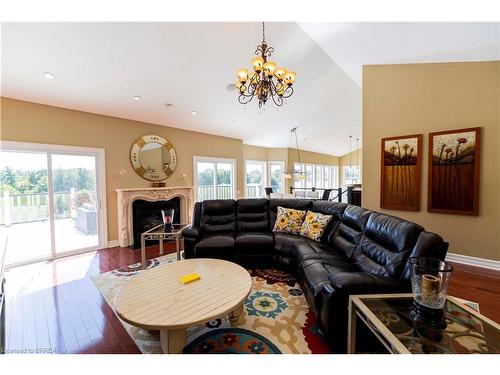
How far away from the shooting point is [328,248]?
2742 mm

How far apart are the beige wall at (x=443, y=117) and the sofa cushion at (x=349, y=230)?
1535 millimetres

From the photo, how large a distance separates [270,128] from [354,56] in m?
2.97

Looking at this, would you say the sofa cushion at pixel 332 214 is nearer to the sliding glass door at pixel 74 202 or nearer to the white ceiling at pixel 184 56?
the white ceiling at pixel 184 56

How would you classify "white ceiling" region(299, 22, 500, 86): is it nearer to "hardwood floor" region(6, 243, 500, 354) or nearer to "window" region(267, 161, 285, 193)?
"hardwood floor" region(6, 243, 500, 354)

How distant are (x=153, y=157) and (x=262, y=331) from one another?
4.34m

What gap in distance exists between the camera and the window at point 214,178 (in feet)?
19.5

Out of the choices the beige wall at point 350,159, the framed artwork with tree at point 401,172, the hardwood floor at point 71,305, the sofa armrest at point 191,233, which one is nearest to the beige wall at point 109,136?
the hardwood floor at point 71,305

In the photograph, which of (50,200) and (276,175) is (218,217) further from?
(276,175)

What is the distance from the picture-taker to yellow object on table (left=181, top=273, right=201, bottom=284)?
6.30 feet

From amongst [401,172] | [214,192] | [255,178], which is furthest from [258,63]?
[255,178]

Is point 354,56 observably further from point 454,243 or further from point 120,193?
point 120,193
